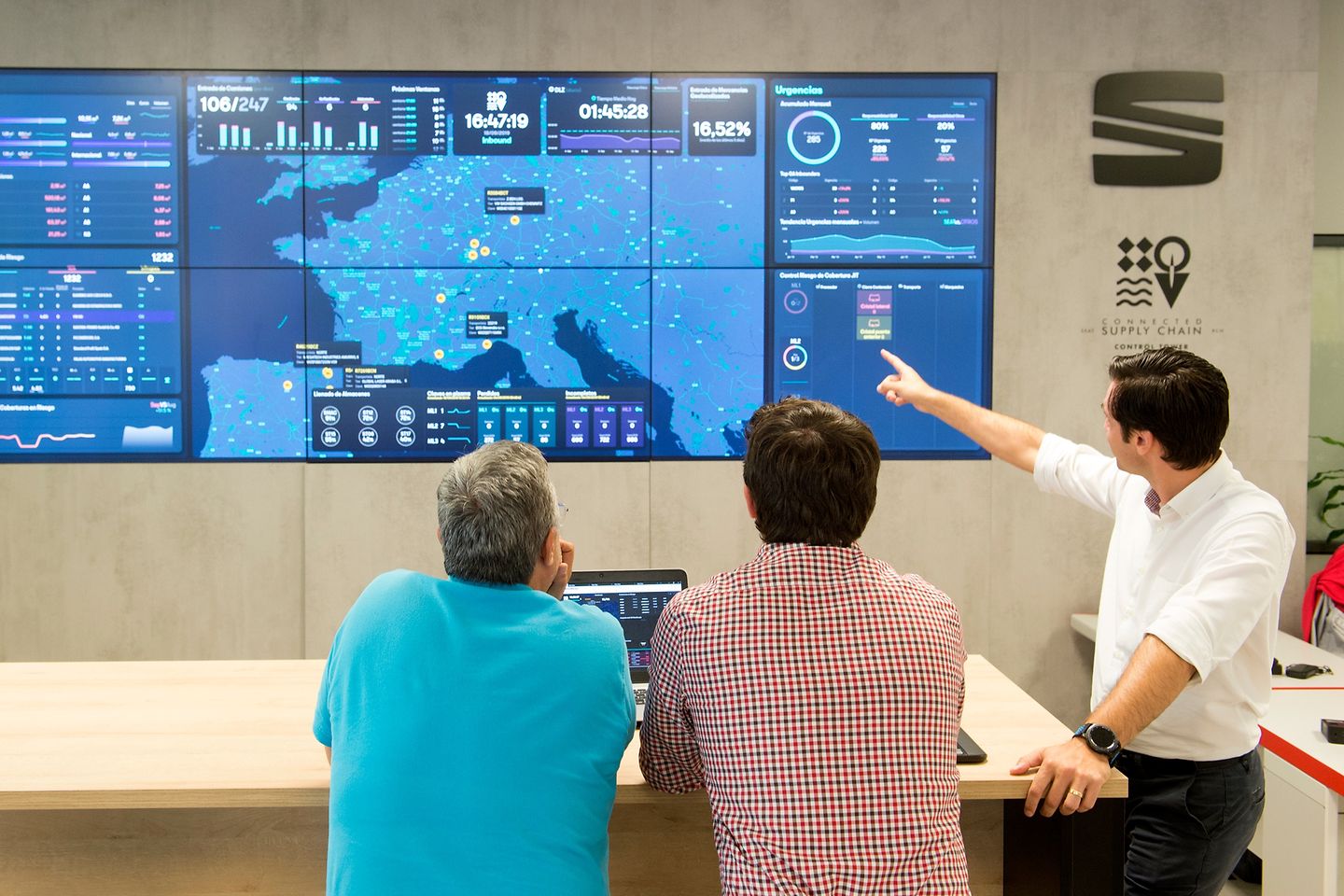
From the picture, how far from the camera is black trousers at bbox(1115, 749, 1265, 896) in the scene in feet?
6.32

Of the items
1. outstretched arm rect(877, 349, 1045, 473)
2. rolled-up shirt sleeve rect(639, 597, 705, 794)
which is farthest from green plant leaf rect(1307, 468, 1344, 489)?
rolled-up shirt sleeve rect(639, 597, 705, 794)

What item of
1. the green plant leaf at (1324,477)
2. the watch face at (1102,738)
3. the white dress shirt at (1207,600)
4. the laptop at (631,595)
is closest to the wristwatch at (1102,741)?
the watch face at (1102,738)

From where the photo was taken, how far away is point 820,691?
1.39 metres

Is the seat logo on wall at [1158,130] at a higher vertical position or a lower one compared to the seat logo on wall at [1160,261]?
higher

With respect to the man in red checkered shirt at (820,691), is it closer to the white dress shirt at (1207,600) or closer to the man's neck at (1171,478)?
the white dress shirt at (1207,600)

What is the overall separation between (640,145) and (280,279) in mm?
1399

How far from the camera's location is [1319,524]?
4586 millimetres

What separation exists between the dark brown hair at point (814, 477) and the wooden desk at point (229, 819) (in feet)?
1.91

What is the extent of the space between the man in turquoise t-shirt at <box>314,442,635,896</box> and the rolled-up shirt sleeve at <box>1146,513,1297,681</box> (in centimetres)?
96

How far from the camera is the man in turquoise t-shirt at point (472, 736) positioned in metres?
1.42

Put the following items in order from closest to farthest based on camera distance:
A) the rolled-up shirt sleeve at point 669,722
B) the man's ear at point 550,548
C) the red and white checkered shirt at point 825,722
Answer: the red and white checkered shirt at point 825,722 → the rolled-up shirt sleeve at point 669,722 → the man's ear at point 550,548

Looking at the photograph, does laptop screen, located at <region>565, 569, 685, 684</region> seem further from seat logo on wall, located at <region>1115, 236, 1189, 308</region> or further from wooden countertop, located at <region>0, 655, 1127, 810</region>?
seat logo on wall, located at <region>1115, 236, 1189, 308</region>

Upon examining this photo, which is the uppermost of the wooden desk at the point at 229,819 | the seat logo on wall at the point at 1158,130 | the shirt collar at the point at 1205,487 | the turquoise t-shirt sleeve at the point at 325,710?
the seat logo on wall at the point at 1158,130

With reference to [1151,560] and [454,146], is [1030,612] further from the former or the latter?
[454,146]
